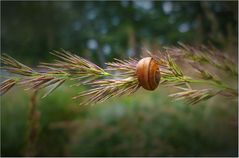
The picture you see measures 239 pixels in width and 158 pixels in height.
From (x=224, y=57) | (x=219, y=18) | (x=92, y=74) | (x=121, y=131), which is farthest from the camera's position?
(x=219, y=18)

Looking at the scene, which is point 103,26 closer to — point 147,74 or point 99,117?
point 99,117

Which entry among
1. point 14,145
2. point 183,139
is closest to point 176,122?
point 183,139

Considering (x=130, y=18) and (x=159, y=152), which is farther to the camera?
(x=130, y=18)

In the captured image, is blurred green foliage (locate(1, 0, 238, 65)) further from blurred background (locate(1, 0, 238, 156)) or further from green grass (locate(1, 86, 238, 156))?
green grass (locate(1, 86, 238, 156))

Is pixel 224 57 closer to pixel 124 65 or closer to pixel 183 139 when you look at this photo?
pixel 124 65

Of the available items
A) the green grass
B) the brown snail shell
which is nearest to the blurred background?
the green grass
